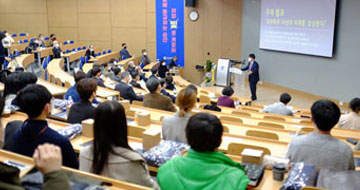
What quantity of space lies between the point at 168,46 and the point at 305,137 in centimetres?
1414

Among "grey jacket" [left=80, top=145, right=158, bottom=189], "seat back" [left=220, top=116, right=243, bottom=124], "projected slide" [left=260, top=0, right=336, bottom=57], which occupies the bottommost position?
"seat back" [left=220, top=116, right=243, bottom=124]

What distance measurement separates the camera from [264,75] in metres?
14.3

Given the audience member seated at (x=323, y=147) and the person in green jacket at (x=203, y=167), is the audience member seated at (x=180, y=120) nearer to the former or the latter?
the audience member seated at (x=323, y=147)

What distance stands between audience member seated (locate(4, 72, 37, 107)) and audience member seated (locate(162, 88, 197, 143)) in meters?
1.73

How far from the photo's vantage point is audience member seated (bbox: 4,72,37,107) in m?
4.44

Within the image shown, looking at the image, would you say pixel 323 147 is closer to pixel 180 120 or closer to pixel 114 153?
pixel 180 120

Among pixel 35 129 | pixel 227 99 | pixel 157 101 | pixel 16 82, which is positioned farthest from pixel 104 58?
pixel 35 129

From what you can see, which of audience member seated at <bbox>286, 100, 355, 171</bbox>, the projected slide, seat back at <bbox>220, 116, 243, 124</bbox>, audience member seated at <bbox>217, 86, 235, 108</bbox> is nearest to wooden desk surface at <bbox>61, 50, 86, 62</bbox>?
the projected slide

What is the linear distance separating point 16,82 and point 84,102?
3.03 ft

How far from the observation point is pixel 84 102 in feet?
13.9

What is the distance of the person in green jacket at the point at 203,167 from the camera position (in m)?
2.03

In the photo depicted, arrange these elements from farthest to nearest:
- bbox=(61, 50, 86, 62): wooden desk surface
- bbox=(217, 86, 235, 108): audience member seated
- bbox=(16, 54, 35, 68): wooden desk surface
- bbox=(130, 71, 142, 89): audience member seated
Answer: bbox=(61, 50, 86, 62): wooden desk surface
bbox=(16, 54, 35, 68): wooden desk surface
bbox=(130, 71, 142, 89): audience member seated
bbox=(217, 86, 235, 108): audience member seated

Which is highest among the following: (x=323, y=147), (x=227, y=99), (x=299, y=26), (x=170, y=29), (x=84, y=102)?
(x=299, y=26)

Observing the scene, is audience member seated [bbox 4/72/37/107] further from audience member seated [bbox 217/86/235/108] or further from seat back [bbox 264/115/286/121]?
audience member seated [bbox 217/86/235/108]
